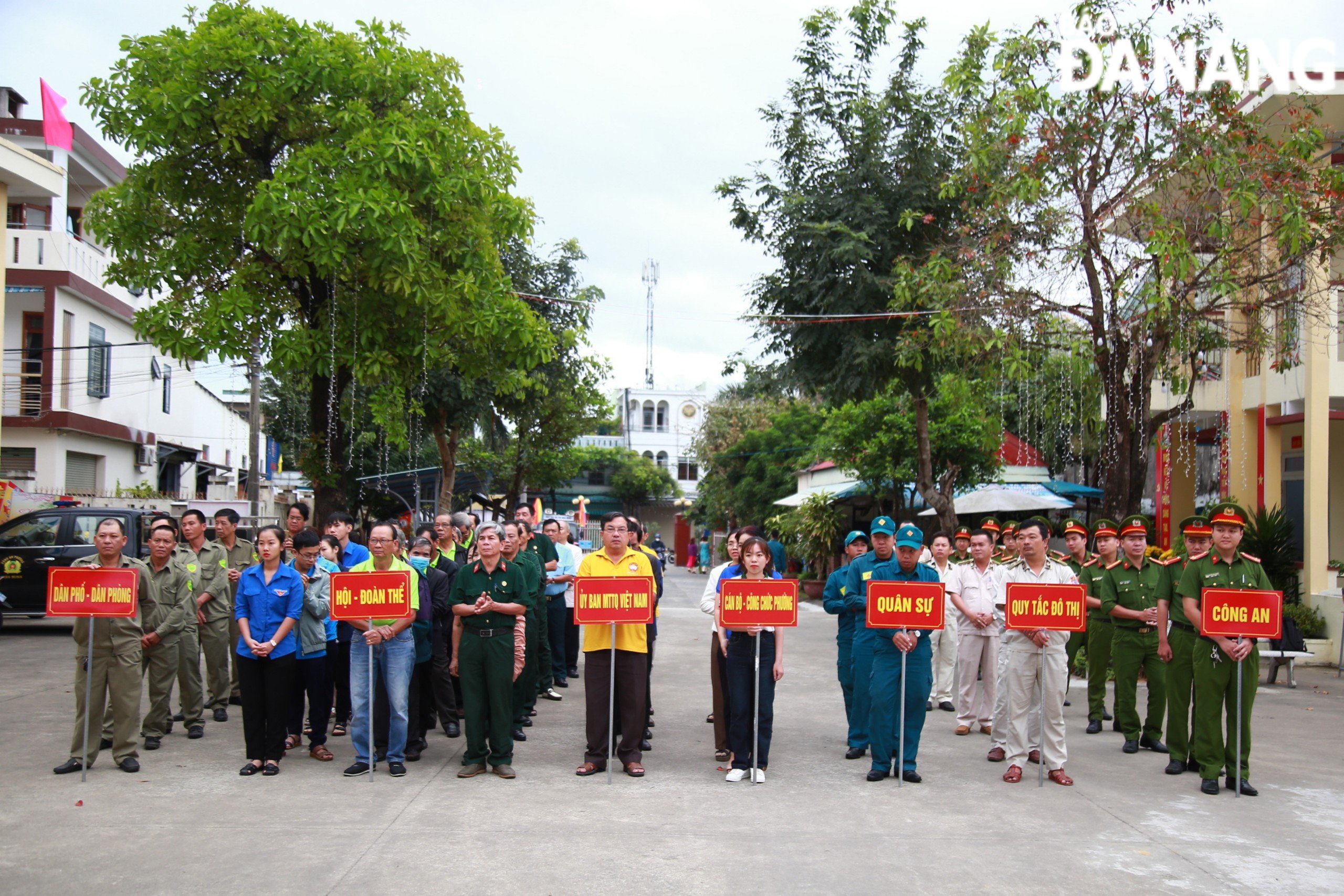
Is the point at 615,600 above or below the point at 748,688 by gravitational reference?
above

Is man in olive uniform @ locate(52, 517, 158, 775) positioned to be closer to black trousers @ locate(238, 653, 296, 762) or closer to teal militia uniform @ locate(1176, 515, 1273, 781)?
black trousers @ locate(238, 653, 296, 762)

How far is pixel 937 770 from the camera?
8156mm

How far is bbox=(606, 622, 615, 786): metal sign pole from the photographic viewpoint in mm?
7633

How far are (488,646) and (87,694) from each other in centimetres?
274

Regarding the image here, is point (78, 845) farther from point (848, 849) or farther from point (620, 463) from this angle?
point (620, 463)

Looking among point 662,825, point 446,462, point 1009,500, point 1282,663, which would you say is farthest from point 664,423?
point 662,825

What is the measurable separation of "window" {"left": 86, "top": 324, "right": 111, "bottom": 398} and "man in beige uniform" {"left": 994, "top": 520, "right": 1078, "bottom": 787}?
2252 centimetres

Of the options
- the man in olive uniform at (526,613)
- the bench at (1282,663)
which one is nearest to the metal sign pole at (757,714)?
the man in olive uniform at (526,613)

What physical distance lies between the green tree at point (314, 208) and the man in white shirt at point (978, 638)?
19.6 ft

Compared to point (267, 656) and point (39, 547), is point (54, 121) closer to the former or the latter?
point (39, 547)

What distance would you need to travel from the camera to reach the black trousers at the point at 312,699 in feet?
26.4

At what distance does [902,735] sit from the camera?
299 inches

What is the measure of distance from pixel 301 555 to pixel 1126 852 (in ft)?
19.5

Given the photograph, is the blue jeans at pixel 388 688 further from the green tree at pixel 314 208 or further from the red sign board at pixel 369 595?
the green tree at pixel 314 208
